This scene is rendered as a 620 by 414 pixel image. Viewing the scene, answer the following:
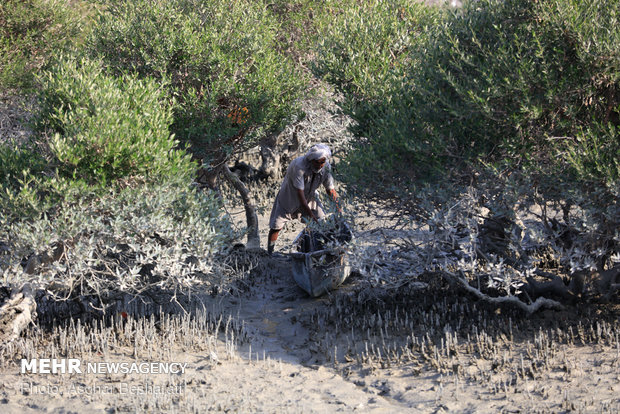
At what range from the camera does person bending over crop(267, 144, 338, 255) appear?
33.1ft

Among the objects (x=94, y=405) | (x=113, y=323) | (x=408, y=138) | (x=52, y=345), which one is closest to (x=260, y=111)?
(x=408, y=138)

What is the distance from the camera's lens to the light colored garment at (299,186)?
10352mm

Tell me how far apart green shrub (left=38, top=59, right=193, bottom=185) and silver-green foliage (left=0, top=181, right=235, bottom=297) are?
276mm

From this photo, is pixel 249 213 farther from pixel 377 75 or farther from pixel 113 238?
pixel 113 238

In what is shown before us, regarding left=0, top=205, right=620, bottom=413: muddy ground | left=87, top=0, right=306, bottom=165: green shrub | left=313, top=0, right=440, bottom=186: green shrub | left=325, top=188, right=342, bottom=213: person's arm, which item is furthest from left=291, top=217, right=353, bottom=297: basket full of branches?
left=87, top=0, right=306, bottom=165: green shrub

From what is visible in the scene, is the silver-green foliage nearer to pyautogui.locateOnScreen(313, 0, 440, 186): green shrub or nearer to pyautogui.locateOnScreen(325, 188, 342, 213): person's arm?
pyautogui.locateOnScreen(325, 188, 342, 213): person's arm

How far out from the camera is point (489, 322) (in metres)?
8.25

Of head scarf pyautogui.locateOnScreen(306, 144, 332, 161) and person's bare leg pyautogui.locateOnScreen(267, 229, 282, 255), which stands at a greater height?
head scarf pyautogui.locateOnScreen(306, 144, 332, 161)

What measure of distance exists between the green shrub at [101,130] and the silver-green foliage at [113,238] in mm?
276

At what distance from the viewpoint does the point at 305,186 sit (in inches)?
424

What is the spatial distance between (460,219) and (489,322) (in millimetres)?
1547

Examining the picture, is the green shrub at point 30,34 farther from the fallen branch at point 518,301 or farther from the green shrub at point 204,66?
the fallen branch at point 518,301

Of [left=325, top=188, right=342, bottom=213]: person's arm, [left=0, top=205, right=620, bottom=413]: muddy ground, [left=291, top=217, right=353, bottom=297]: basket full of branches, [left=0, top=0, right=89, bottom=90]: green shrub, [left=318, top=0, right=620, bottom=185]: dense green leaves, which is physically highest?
[left=0, top=0, right=89, bottom=90]: green shrub

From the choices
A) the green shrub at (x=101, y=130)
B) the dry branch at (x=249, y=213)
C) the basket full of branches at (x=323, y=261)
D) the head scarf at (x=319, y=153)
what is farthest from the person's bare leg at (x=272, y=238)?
the green shrub at (x=101, y=130)
